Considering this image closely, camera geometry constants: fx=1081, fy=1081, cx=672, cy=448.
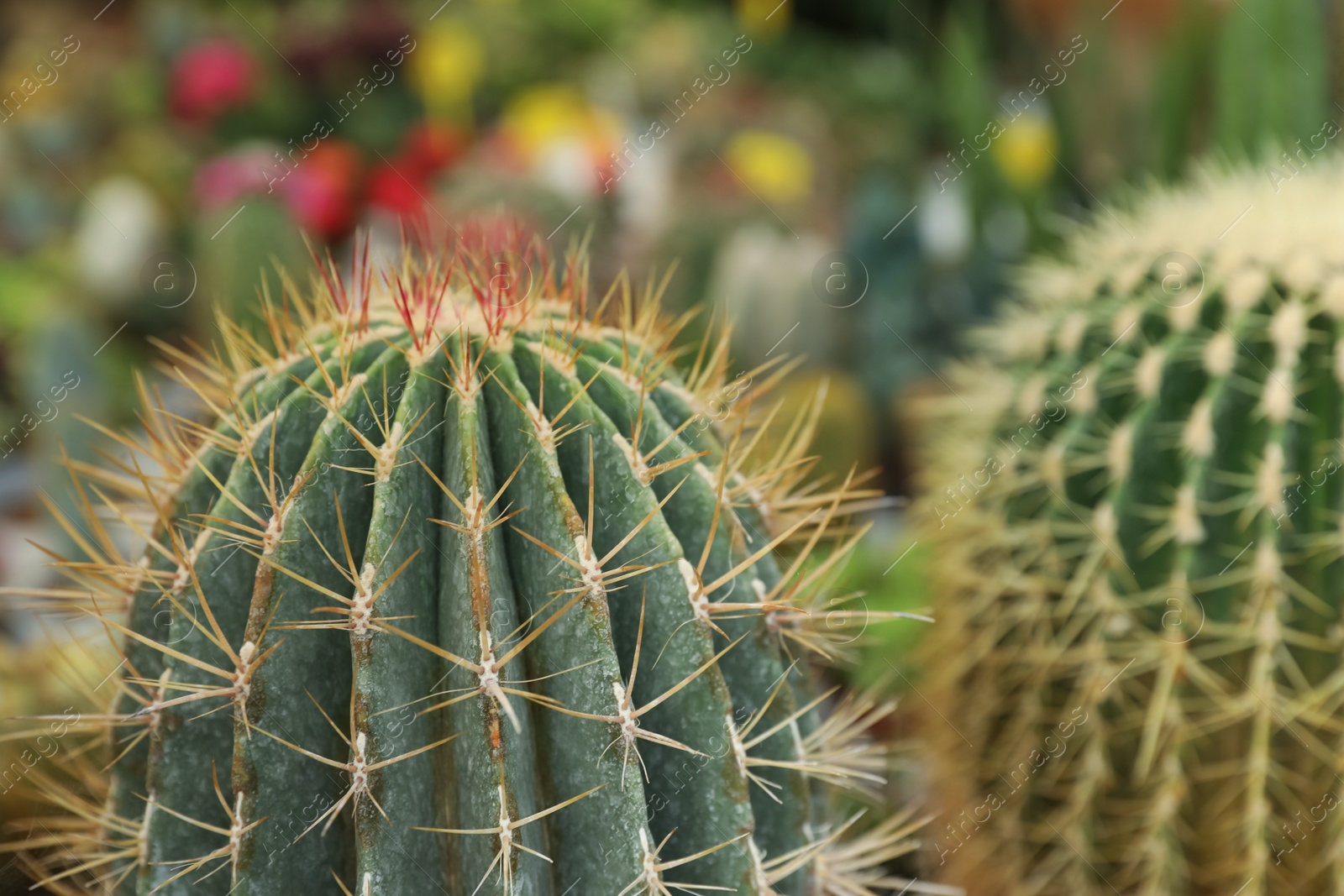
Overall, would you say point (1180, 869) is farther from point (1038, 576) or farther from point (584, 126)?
point (584, 126)

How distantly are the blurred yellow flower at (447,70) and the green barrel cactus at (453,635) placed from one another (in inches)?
147

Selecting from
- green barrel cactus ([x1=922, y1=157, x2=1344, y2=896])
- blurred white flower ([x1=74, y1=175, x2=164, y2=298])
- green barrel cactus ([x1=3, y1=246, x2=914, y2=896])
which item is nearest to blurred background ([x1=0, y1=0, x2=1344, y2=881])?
blurred white flower ([x1=74, y1=175, x2=164, y2=298])

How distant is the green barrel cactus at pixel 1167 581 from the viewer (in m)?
1.19

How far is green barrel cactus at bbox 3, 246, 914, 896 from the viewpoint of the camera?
74 cm

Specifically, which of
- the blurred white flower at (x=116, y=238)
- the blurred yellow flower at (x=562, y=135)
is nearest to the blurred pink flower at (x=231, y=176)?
the blurred white flower at (x=116, y=238)

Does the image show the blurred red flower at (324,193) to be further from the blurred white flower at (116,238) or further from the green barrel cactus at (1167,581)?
the green barrel cactus at (1167,581)

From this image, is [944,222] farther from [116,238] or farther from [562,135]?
[116,238]

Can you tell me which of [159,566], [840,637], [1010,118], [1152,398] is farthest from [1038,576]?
[1010,118]

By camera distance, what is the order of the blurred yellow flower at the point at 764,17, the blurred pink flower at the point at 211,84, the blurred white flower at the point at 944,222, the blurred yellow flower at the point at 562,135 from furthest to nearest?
the blurred yellow flower at the point at 764,17
the blurred pink flower at the point at 211,84
the blurred yellow flower at the point at 562,135
the blurred white flower at the point at 944,222

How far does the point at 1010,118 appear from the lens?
3.30 meters

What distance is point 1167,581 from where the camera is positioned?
4.09 ft

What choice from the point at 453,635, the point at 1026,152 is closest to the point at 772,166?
the point at 1026,152

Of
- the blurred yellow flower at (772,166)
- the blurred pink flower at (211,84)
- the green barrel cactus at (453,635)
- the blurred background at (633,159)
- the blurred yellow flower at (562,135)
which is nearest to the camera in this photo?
the green barrel cactus at (453,635)

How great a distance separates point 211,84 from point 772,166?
237 cm
